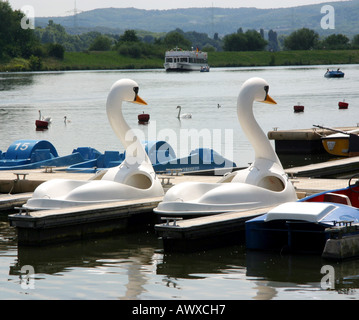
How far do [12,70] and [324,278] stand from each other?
14536 cm

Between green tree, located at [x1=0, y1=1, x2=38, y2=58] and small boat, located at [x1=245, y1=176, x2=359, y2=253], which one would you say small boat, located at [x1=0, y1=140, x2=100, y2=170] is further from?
green tree, located at [x1=0, y1=1, x2=38, y2=58]

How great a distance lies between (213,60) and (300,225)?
179 metres

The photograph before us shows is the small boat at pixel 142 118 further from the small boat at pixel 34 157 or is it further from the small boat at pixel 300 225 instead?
the small boat at pixel 300 225

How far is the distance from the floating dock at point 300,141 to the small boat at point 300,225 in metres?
19.6

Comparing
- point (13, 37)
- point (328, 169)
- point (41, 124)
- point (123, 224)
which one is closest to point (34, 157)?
point (328, 169)

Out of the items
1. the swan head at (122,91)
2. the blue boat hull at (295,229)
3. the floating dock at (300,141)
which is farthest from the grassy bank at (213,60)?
the blue boat hull at (295,229)

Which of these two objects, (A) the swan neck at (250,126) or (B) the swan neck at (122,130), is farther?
(B) the swan neck at (122,130)

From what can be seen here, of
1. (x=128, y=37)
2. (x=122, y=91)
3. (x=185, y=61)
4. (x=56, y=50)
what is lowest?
(x=185, y=61)

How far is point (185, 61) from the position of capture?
532 feet

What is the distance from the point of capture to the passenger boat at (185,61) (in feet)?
522

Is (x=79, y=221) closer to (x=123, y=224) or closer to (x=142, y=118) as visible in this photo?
(x=123, y=224)

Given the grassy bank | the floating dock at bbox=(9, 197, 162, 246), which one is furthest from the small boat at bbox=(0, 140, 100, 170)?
the grassy bank

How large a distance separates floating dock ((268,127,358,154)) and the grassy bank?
118 metres

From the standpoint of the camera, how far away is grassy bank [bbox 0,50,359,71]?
513ft
